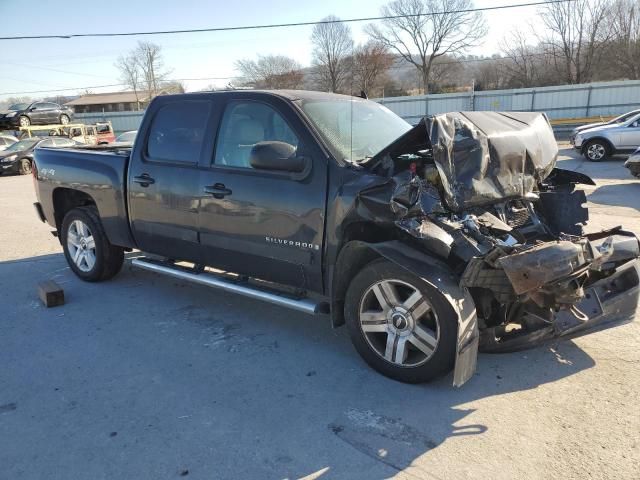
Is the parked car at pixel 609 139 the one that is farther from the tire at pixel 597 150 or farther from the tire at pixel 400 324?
the tire at pixel 400 324

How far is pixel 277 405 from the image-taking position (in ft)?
10.9

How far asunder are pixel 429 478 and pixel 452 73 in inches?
2648

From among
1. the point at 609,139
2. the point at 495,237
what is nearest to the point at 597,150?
the point at 609,139

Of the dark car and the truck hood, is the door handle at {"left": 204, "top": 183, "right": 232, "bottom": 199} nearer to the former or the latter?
the truck hood

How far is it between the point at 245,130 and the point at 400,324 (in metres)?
2.11

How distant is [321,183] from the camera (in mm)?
3756

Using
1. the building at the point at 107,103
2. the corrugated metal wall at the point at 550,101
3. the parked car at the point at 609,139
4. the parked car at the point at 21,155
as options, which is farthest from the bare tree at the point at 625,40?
the building at the point at 107,103

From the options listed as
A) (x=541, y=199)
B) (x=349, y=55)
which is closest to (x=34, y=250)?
(x=541, y=199)

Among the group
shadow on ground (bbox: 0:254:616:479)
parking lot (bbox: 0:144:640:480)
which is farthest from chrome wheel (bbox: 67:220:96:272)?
parking lot (bbox: 0:144:640:480)

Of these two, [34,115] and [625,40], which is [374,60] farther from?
[34,115]

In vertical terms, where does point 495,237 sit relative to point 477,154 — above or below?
below

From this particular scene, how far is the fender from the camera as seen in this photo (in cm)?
310

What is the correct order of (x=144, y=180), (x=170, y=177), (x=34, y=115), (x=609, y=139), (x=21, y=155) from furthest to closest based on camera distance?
1. (x=34, y=115)
2. (x=21, y=155)
3. (x=609, y=139)
4. (x=144, y=180)
5. (x=170, y=177)

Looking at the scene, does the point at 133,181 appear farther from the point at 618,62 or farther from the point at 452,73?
the point at 452,73
